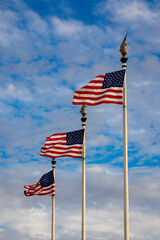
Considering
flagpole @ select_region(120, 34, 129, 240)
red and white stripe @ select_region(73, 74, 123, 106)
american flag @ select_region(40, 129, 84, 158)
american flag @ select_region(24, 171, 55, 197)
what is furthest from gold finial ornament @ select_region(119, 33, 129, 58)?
Result: american flag @ select_region(24, 171, 55, 197)

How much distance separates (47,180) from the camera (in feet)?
142

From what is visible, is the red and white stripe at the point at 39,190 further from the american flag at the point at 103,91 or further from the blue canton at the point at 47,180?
the american flag at the point at 103,91

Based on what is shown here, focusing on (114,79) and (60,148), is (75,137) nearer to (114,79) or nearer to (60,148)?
(60,148)

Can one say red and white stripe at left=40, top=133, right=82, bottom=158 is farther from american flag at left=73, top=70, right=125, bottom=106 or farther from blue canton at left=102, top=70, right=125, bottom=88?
blue canton at left=102, top=70, right=125, bottom=88

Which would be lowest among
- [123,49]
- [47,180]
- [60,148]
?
[47,180]

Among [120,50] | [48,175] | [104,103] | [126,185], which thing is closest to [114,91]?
[104,103]

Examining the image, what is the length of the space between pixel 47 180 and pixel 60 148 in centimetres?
812

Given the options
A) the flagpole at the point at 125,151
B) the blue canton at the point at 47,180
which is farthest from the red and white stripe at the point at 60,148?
the flagpole at the point at 125,151

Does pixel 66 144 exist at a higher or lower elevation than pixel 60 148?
higher

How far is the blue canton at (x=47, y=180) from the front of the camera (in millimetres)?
42987

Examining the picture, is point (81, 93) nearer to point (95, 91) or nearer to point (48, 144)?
point (95, 91)

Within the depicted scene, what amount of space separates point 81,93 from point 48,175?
1697 centimetres

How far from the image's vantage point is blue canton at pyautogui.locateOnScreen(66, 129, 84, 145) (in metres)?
35.5

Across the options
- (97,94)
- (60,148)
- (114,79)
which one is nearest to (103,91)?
(97,94)
